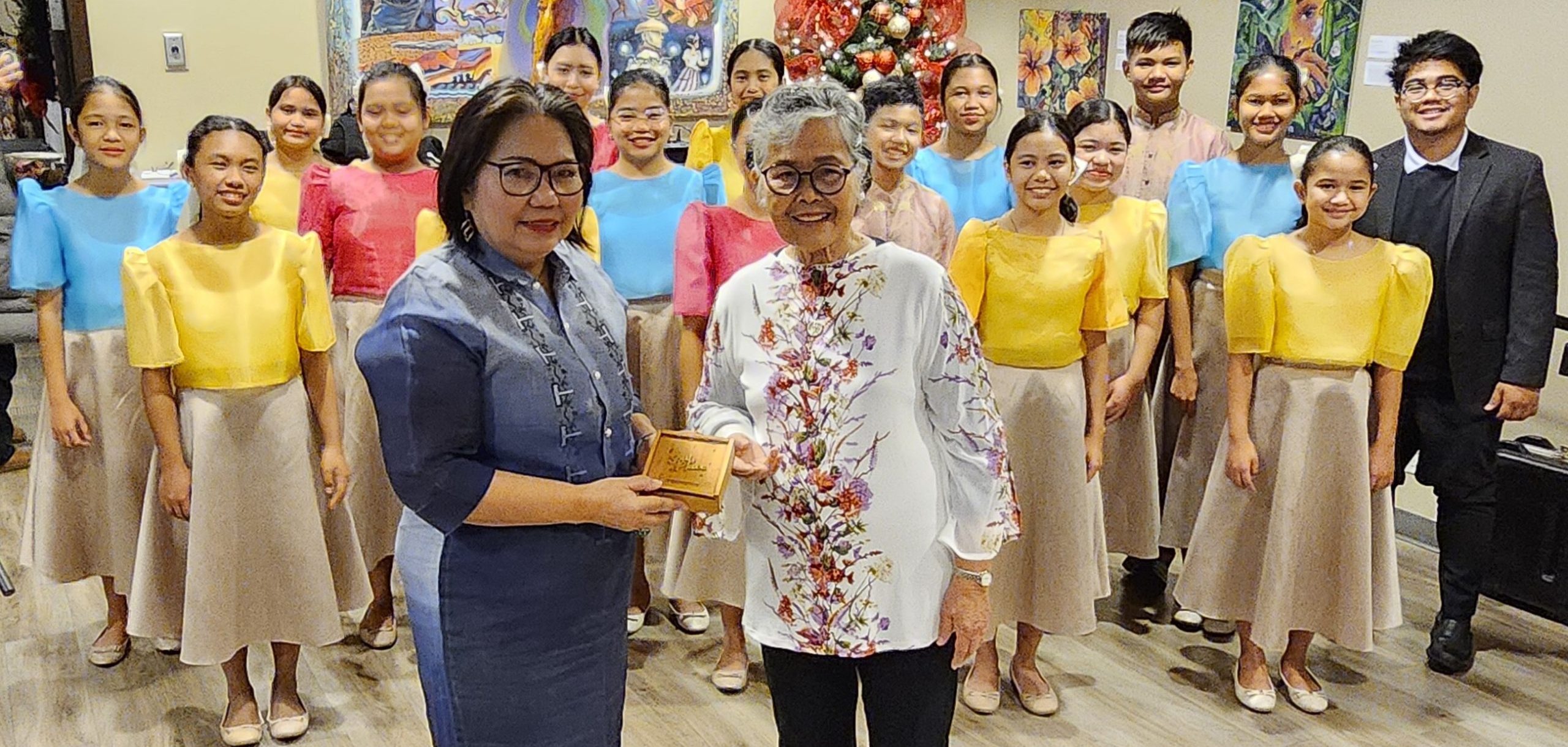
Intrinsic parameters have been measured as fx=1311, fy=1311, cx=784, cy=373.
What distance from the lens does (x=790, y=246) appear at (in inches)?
68.6

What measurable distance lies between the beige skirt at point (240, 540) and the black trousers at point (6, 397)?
2.03 meters

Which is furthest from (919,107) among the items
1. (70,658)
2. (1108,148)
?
(70,658)

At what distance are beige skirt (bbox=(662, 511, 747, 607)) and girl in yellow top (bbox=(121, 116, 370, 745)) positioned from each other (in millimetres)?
726

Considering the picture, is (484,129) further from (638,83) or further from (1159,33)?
(1159,33)

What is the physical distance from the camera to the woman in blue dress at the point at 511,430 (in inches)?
56.6

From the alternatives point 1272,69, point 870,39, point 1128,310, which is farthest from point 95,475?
point 870,39

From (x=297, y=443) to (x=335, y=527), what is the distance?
0.33m

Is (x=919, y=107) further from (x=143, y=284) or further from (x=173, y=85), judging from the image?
Result: (x=173, y=85)

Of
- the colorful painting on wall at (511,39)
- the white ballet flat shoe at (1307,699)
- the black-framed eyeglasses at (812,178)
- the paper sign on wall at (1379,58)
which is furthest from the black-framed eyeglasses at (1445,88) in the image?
the colorful painting on wall at (511,39)

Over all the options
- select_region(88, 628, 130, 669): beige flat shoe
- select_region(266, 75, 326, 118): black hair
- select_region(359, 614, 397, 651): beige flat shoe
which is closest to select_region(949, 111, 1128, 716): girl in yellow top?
select_region(359, 614, 397, 651): beige flat shoe

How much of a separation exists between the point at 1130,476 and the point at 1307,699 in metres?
0.65

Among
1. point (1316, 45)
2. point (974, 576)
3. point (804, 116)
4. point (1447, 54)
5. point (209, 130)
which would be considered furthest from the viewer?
point (1316, 45)

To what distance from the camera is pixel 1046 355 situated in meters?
2.69

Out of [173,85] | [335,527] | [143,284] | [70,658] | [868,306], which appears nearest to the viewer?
[868,306]
